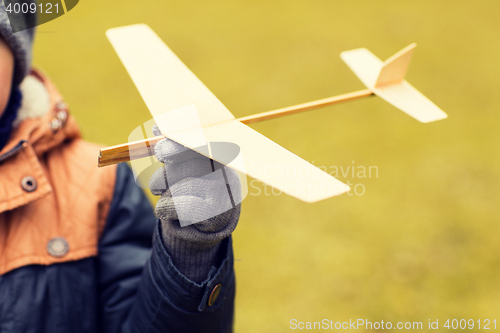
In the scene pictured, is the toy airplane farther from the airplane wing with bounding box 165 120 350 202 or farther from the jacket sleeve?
the jacket sleeve

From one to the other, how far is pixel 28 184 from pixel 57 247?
0.45 feet

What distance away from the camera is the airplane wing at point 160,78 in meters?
0.68

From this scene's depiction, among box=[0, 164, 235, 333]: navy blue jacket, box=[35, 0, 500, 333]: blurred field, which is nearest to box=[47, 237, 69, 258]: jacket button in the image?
box=[0, 164, 235, 333]: navy blue jacket

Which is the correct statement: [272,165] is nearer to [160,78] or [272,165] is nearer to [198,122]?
[198,122]

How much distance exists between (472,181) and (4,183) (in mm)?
2254

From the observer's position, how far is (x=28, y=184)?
2.37 ft

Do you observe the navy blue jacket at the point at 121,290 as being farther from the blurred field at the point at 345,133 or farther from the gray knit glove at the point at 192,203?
the blurred field at the point at 345,133

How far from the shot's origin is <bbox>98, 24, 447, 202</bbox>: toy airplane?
0.52 m

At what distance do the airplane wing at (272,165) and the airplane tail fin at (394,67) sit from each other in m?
0.43

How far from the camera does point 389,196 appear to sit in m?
2.05

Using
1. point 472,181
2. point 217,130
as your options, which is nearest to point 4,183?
point 217,130

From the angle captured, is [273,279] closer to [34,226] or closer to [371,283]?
[371,283]

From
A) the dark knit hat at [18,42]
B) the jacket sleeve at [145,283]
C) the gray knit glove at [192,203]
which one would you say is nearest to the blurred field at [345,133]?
the dark knit hat at [18,42]

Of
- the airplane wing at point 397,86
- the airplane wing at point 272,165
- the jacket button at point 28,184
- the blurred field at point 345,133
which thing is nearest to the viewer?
the airplane wing at point 272,165
